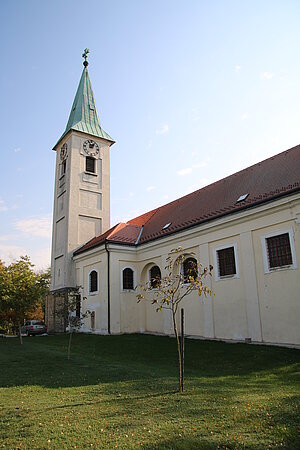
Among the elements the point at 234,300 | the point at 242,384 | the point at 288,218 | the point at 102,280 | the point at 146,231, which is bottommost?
the point at 242,384

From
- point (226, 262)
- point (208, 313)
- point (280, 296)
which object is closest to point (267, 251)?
point (280, 296)

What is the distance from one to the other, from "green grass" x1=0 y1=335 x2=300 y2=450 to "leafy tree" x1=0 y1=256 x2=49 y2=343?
733cm

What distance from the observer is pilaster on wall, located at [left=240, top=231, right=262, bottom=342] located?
1611 centimetres

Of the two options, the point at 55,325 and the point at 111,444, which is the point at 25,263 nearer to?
the point at 55,325

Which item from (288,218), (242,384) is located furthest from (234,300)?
(242,384)

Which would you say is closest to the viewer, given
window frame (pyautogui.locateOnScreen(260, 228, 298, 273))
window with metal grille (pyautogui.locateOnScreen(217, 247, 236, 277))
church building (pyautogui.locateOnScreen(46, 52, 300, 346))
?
window frame (pyautogui.locateOnScreen(260, 228, 298, 273))

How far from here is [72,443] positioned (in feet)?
16.6

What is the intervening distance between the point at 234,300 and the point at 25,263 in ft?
43.4

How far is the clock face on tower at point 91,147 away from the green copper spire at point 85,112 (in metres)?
0.83

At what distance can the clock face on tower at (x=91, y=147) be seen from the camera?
103ft

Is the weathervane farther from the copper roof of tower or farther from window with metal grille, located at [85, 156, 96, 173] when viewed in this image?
window with metal grille, located at [85, 156, 96, 173]

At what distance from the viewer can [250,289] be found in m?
16.6

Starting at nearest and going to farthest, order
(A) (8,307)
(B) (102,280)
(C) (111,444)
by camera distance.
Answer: (C) (111,444)
(A) (8,307)
(B) (102,280)

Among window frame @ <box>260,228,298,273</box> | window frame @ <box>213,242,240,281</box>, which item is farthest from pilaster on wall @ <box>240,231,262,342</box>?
window frame @ <box>260,228,298,273</box>
